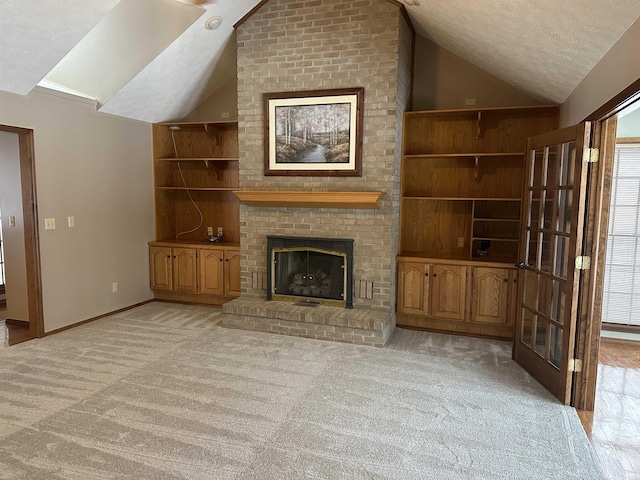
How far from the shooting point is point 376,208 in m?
4.45

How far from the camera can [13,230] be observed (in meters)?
4.66

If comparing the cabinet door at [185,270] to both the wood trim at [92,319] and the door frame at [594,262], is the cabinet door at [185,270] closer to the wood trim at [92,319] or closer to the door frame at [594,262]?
the wood trim at [92,319]

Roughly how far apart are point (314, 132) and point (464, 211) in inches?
75.8

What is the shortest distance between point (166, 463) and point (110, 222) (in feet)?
11.6

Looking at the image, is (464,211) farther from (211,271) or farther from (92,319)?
(92,319)

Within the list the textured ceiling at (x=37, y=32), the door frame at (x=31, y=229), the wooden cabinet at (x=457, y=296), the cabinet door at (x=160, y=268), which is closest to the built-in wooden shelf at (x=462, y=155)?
the wooden cabinet at (x=457, y=296)

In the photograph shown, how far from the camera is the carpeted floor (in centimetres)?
239

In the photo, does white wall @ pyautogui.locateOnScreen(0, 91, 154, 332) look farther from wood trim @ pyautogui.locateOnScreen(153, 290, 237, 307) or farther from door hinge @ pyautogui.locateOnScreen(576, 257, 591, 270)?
door hinge @ pyautogui.locateOnScreen(576, 257, 591, 270)

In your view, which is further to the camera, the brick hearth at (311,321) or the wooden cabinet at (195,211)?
the wooden cabinet at (195,211)

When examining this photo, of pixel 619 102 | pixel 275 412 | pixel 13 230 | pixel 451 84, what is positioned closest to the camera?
pixel 619 102

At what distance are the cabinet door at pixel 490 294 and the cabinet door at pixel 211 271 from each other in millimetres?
3012

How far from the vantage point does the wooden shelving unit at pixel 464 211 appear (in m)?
4.50

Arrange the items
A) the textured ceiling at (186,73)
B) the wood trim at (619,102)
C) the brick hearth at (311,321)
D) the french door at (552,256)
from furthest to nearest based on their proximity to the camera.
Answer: the textured ceiling at (186,73) → the brick hearth at (311,321) → the french door at (552,256) → the wood trim at (619,102)

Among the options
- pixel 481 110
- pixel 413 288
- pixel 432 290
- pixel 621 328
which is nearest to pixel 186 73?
pixel 481 110
